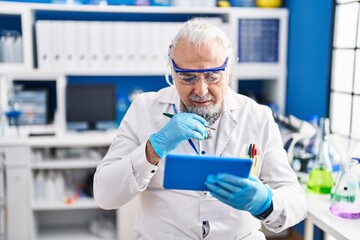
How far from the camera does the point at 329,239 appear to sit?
250 centimetres

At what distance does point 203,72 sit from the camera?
55.6 inches

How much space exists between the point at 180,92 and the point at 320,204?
2.56 ft

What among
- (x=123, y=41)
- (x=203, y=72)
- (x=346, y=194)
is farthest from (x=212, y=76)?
(x=123, y=41)

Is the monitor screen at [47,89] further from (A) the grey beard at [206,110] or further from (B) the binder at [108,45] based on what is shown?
(A) the grey beard at [206,110]

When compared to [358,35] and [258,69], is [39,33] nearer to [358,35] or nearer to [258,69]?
[258,69]

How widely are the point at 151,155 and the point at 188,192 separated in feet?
0.75

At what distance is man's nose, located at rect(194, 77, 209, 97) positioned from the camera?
56.0 inches

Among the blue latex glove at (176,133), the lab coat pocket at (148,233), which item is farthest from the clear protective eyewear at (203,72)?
the lab coat pocket at (148,233)

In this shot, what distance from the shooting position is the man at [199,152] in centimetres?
138

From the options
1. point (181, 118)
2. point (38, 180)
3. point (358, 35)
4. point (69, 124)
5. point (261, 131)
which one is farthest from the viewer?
point (69, 124)

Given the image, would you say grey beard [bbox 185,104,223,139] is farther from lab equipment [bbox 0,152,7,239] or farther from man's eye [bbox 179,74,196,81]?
lab equipment [bbox 0,152,7,239]

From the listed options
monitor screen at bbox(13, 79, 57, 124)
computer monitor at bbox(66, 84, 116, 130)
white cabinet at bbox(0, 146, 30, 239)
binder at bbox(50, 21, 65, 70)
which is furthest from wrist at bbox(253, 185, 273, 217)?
monitor screen at bbox(13, 79, 57, 124)

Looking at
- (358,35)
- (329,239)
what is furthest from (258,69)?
(329,239)

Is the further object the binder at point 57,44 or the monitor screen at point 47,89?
the monitor screen at point 47,89
